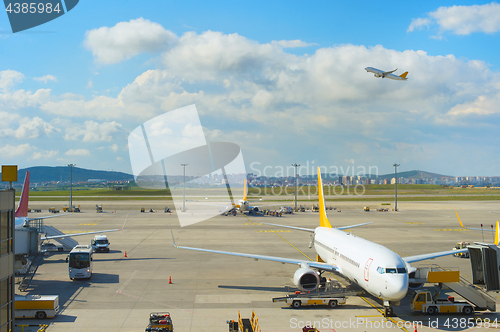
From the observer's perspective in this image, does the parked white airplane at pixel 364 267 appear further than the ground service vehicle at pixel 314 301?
No

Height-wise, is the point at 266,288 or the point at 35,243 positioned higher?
the point at 35,243

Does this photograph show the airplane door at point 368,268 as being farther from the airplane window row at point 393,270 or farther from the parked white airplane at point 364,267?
the airplane window row at point 393,270

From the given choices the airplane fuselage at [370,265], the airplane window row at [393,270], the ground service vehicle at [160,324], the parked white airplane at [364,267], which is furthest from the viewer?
the airplane window row at [393,270]

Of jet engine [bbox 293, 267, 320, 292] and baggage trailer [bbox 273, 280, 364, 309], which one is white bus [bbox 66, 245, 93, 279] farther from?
jet engine [bbox 293, 267, 320, 292]

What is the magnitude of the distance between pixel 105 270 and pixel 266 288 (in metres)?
16.0

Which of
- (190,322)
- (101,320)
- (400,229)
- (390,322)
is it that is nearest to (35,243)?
(101,320)

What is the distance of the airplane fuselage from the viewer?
746 inches

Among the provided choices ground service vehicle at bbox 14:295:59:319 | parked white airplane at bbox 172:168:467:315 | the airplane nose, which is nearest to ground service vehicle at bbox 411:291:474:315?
parked white airplane at bbox 172:168:467:315

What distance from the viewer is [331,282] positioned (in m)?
24.5

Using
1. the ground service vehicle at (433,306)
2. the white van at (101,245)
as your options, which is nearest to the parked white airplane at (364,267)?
the ground service vehicle at (433,306)

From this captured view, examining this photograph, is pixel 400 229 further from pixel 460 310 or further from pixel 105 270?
pixel 105 270

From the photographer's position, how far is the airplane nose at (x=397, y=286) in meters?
18.6

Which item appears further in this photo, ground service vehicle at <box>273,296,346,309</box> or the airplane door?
ground service vehicle at <box>273,296,346,309</box>

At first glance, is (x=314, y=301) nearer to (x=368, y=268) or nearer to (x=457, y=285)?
(x=368, y=268)
